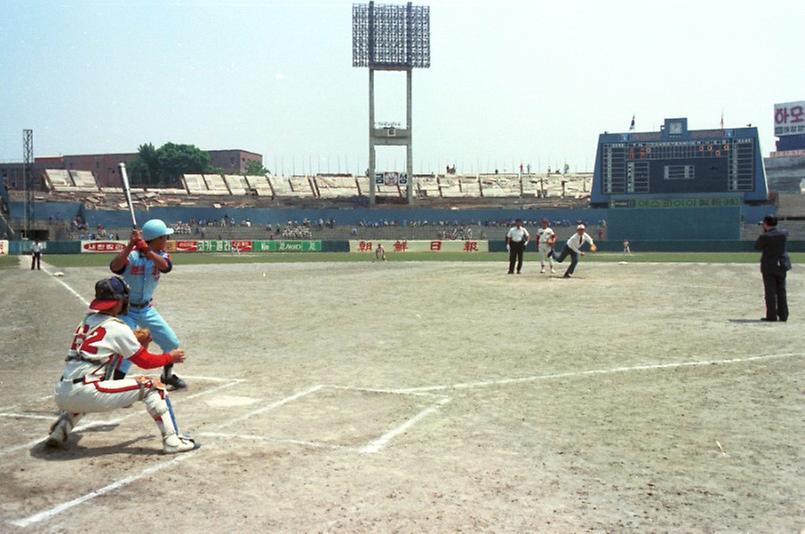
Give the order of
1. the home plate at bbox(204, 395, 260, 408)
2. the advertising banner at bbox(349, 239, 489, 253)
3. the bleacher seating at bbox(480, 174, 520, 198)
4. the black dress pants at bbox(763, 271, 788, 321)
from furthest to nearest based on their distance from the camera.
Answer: the bleacher seating at bbox(480, 174, 520, 198), the advertising banner at bbox(349, 239, 489, 253), the black dress pants at bbox(763, 271, 788, 321), the home plate at bbox(204, 395, 260, 408)

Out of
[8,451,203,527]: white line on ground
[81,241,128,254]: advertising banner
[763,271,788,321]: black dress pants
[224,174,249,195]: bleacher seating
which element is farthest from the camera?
[224,174,249,195]: bleacher seating

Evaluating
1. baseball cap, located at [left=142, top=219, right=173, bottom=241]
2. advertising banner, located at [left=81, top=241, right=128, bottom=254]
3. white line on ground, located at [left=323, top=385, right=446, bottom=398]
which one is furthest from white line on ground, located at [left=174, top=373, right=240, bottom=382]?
advertising banner, located at [left=81, top=241, right=128, bottom=254]

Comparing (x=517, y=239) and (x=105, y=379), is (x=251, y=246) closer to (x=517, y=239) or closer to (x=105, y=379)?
(x=517, y=239)

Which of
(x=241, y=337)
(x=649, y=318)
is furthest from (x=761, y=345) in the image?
(x=241, y=337)

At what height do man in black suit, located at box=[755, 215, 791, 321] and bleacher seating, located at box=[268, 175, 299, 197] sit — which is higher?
bleacher seating, located at box=[268, 175, 299, 197]

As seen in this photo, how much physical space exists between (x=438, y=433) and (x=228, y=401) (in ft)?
8.41

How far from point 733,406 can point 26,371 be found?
882 cm

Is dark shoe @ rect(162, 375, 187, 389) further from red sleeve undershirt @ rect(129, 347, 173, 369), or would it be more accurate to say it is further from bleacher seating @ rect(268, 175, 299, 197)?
bleacher seating @ rect(268, 175, 299, 197)

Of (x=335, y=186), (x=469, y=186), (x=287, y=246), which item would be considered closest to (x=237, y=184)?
(x=335, y=186)

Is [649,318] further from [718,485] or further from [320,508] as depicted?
[320,508]

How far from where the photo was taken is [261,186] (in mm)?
92375

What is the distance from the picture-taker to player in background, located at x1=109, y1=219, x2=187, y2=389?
7.92m

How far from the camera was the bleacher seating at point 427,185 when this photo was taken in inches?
3597

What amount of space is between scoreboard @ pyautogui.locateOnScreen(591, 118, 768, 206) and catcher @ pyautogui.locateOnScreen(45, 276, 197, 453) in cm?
5582
